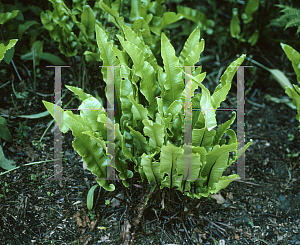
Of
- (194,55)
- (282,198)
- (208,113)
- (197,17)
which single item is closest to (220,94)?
(208,113)

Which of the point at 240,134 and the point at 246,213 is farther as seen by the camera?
the point at 240,134

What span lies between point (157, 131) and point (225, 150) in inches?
10.9

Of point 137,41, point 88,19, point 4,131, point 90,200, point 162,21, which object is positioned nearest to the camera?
point 137,41

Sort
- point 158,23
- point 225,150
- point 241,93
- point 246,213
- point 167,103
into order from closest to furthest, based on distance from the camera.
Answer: point 225,150 < point 167,103 < point 246,213 < point 158,23 < point 241,93

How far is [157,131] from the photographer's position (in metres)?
1.24

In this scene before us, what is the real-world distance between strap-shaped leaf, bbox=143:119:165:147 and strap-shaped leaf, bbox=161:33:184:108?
22 centimetres

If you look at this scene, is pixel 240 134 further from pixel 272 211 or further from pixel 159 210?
pixel 159 210

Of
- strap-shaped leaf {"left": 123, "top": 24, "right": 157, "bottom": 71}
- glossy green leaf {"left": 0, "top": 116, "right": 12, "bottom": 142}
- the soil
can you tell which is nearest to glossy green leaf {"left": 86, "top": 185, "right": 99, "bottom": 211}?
the soil

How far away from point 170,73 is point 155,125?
30cm

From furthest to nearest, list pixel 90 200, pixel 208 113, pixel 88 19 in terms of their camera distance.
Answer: pixel 88 19 < pixel 90 200 < pixel 208 113

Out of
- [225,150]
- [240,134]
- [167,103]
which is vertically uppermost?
[167,103]

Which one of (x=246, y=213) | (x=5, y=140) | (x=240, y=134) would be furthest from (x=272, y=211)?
(x=5, y=140)

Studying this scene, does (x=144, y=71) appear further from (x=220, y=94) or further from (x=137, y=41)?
(x=220, y=94)

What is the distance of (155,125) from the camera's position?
121 cm
